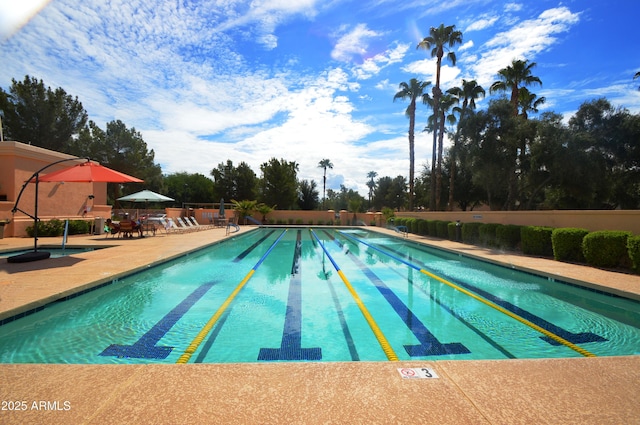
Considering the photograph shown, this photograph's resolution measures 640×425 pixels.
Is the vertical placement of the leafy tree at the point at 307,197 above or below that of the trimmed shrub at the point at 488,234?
above

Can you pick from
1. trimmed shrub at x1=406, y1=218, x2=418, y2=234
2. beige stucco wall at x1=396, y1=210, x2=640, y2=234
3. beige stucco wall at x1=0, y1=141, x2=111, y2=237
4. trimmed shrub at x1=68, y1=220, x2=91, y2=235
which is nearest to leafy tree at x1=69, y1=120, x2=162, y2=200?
beige stucco wall at x1=0, y1=141, x2=111, y2=237

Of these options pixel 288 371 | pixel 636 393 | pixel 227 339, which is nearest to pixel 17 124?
pixel 227 339

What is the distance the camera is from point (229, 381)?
249 centimetres

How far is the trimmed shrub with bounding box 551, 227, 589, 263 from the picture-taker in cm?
876

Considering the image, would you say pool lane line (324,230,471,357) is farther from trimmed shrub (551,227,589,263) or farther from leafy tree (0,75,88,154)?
leafy tree (0,75,88,154)

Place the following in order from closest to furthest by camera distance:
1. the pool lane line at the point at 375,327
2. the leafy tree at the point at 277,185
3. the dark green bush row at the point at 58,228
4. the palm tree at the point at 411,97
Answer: the pool lane line at the point at 375,327
the dark green bush row at the point at 58,228
the palm tree at the point at 411,97
the leafy tree at the point at 277,185

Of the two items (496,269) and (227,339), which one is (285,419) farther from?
(496,269)

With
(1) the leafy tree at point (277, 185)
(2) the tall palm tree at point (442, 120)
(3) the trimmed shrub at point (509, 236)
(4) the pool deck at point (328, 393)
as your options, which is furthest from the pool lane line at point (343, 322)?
(1) the leafy tree at point (277, 185)

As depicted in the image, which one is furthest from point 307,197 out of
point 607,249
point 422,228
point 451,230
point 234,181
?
point 607,249

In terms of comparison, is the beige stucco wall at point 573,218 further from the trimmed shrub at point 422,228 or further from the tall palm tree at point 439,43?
the tall palm tree at point 439,43

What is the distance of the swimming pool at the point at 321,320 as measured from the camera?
12.8 ft

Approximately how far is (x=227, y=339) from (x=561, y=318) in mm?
4889

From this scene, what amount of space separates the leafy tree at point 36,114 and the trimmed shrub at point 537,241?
32.2m

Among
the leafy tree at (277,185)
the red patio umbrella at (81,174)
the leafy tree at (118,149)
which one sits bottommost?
the red patio umbrella at (81,174)
